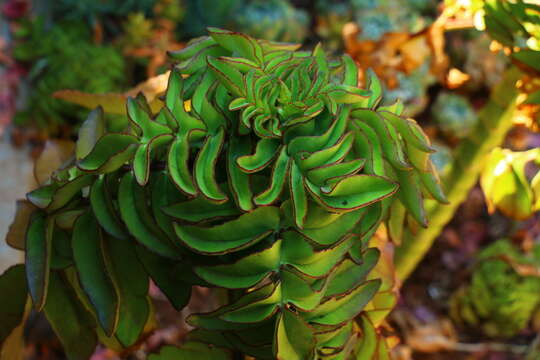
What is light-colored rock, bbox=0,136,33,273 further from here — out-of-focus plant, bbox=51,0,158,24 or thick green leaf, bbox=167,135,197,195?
thick green leaf, bbox=167,135,197,195

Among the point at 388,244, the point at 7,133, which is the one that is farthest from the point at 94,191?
the point at 7,133

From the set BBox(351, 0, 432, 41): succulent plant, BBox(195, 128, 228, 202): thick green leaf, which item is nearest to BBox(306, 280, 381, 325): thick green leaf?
BBox(195, 128, 228, 202): thick green leaf

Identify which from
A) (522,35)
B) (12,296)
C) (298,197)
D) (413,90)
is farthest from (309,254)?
(413,90)

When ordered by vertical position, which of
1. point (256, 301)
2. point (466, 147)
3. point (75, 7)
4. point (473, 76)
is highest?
point (256, 301)

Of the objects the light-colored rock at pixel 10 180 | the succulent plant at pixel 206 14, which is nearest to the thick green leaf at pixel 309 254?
the light-colored rock at pixel 10 180

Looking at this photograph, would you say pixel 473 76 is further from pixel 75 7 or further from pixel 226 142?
pixel 226 142

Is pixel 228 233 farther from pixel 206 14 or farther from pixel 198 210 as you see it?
pixel 206 14
